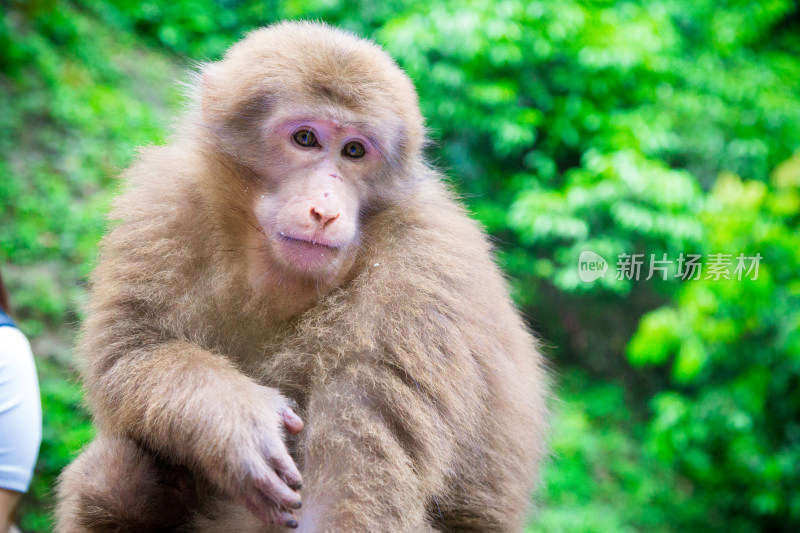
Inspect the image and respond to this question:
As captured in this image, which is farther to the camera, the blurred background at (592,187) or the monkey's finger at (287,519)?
the blurred background at (592,187)

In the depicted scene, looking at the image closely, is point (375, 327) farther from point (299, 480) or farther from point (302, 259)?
point (299, 480)

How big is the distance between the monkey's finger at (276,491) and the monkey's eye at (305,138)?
1043 millimetres

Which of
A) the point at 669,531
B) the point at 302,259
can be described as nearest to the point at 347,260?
the point at 302,259

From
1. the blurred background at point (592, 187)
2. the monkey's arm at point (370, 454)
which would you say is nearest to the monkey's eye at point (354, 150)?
the monkey's arm at point (370, 454)

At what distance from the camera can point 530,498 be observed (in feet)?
8.82

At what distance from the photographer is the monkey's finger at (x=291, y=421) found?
1.98 m

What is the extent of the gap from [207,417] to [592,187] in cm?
524

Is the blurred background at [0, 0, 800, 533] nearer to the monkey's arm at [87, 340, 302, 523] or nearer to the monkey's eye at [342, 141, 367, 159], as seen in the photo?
the monkey's arm at [87, 340, 302, 523]

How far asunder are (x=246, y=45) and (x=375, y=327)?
1135 millimetres

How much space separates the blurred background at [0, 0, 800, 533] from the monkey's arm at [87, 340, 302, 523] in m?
3.05

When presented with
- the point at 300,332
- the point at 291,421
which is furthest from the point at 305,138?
the point at 291,421

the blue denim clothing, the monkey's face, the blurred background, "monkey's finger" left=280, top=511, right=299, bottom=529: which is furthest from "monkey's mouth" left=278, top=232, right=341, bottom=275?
the blurred background

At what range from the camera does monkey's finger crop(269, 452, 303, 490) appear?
6.19ft

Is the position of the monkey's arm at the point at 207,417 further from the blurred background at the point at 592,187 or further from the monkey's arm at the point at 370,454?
the blurred background at the point at 592,187
